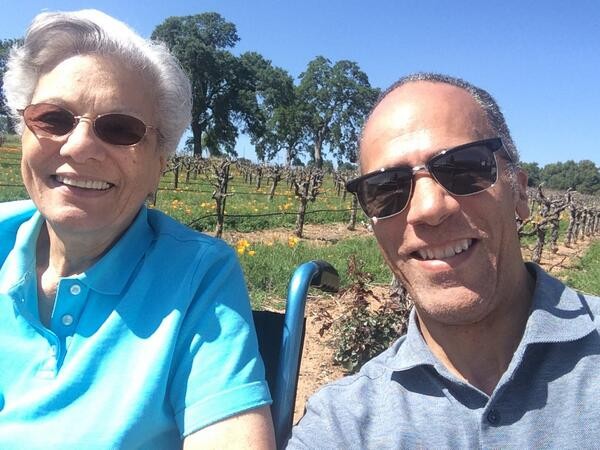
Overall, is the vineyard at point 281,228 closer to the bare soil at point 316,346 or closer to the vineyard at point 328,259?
the vineyard at point 328,259

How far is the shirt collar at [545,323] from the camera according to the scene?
4.43 feet

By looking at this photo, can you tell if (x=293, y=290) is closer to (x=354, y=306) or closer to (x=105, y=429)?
(x=105, y=429)

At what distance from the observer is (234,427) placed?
4.39 ft

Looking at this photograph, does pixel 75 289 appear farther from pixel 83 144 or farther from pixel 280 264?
pixel 280 264

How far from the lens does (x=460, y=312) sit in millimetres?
1390

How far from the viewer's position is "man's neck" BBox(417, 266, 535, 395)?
57.9 inches

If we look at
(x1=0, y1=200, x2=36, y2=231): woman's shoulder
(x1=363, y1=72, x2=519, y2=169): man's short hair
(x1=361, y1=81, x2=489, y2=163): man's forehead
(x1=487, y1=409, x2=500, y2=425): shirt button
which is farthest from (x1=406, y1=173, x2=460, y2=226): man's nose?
(x1=0, y1=200, x2=36, y2=231): woman's shoulder

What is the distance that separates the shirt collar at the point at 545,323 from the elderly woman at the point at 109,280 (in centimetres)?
43

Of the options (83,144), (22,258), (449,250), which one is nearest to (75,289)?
(22,258)

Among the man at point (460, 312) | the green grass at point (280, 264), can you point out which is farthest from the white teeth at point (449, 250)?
the green grass at point (280, 264)

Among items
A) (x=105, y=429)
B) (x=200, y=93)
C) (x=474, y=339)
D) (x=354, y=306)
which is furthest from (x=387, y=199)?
(x=200, y=93)

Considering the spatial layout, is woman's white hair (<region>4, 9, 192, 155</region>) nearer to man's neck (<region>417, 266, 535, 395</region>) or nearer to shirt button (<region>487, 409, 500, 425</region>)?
man's neck (<region>417, 266, 535, 395</region>)

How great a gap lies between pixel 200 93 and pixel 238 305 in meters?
52.3

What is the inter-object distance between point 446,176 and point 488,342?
1.58 ft
